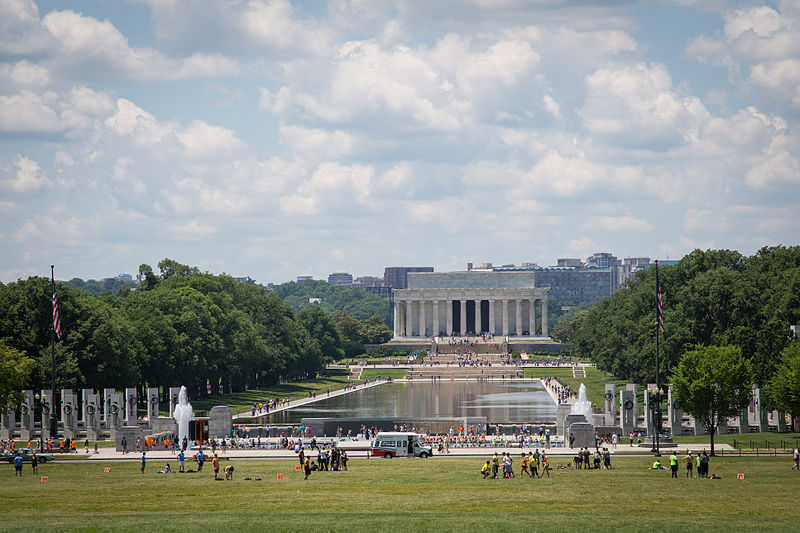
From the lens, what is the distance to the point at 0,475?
136ft

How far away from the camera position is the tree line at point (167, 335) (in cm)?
6950

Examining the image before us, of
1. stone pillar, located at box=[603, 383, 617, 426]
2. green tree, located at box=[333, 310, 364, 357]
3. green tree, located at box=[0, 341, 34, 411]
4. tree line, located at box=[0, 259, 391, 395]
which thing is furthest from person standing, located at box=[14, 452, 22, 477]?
green tree, located at box=[333, 310, 364, 357]

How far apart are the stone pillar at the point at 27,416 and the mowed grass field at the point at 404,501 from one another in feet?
59.7

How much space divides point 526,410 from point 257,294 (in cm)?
4691

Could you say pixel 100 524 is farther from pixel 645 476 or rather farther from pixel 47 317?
pixel 47 317

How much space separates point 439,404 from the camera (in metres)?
80.8

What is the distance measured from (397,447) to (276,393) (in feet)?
169

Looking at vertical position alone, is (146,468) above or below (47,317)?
below

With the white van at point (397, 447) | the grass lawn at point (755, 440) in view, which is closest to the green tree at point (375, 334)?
the grass lawn at point (755, 440)

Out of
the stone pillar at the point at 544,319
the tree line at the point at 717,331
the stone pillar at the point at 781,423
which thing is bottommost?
the stone pillar at the point at 781,423

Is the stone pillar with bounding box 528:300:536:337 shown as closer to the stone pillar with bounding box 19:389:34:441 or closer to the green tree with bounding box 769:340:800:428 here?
the green tree with bounding box 769:340:800:428

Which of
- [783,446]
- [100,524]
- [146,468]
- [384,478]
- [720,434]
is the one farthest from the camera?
[720,434]

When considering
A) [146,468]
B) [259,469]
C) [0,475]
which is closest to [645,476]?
[259,469]

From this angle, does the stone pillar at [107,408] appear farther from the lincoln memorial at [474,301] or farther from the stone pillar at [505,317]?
the stone pillar at [505,317]
